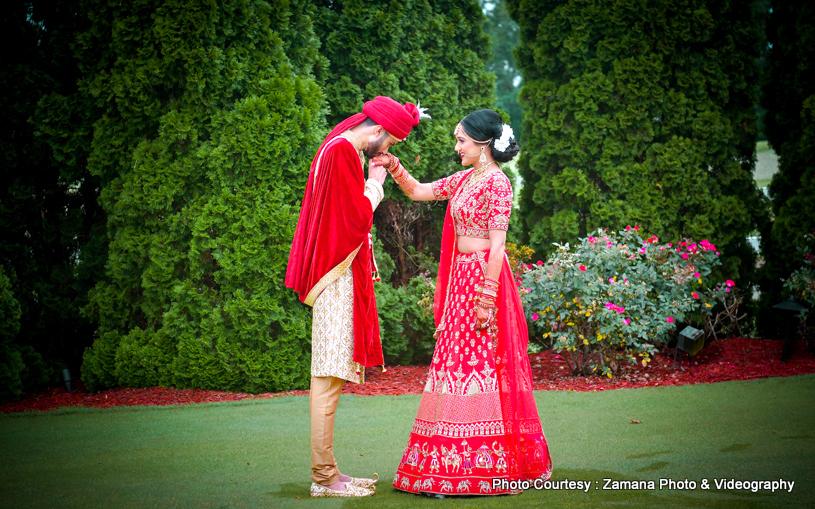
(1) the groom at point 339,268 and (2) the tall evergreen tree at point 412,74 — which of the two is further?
(2) the tall evergreen tree at point 412,74

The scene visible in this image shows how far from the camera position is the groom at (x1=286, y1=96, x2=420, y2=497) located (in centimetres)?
357

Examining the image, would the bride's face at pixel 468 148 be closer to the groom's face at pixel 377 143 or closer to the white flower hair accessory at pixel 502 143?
the white flower hair accessory at pixel 502 143

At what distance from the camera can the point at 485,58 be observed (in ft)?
25.9

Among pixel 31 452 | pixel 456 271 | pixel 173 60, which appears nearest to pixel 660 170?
pixel 456 271

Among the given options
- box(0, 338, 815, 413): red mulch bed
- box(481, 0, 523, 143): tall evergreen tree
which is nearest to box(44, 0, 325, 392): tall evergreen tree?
box(0, 338, 815, 413): red mulch bed

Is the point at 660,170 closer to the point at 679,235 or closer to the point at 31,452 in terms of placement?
the point at 679,235

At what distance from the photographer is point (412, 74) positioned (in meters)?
7.41

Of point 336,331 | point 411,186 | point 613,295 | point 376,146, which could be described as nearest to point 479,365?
point 336,331

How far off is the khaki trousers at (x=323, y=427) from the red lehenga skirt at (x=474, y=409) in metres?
0.37

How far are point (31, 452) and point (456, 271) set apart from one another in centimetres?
305

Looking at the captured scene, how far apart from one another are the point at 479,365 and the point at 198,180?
12.4 feet

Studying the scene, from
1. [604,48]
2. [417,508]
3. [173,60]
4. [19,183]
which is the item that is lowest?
[417,508]

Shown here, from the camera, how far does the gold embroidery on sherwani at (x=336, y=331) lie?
359 centimetres

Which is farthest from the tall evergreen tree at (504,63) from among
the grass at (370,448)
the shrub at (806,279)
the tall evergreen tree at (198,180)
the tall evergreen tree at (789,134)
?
the grass at (370,448)
